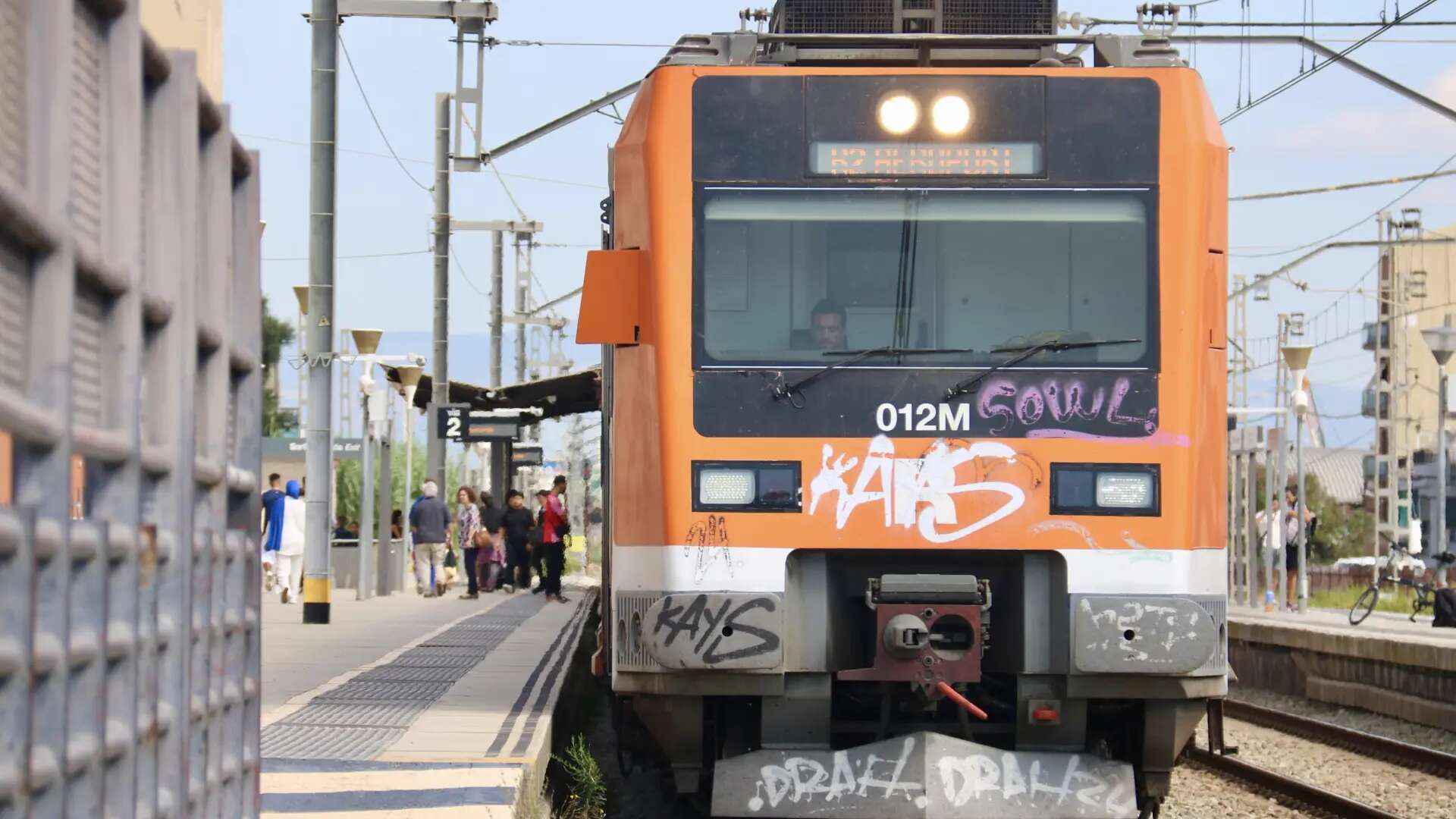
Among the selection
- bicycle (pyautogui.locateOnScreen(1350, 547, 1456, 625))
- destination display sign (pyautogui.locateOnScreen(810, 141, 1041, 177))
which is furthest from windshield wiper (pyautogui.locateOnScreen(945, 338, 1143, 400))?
bicycle (pyautogui.locateOnScreen(1350, 547, 1456, 625))

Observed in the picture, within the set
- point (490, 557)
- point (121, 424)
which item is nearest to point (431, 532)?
point (490, 557)

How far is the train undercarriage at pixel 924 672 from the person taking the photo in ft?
25.0

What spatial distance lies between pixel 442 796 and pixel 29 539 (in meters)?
4.74

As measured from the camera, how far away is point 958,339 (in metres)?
7.88

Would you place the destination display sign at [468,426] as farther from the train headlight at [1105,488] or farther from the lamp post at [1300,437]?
the train headlight at [1105,488]

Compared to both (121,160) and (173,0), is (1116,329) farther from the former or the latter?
(173,0)

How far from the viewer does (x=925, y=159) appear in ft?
26.3

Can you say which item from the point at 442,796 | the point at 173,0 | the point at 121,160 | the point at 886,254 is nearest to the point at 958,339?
the point at 886,254

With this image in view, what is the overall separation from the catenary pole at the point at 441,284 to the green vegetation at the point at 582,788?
1882 centimetres

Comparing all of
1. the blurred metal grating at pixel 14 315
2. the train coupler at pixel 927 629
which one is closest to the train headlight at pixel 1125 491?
the train coupler at pixel 927 629

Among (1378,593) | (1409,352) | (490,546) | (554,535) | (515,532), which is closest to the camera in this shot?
(554,535)

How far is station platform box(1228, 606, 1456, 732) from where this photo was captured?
1532 centimetres

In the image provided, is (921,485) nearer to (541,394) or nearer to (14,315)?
(14,315)

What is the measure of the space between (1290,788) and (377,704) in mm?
5029
